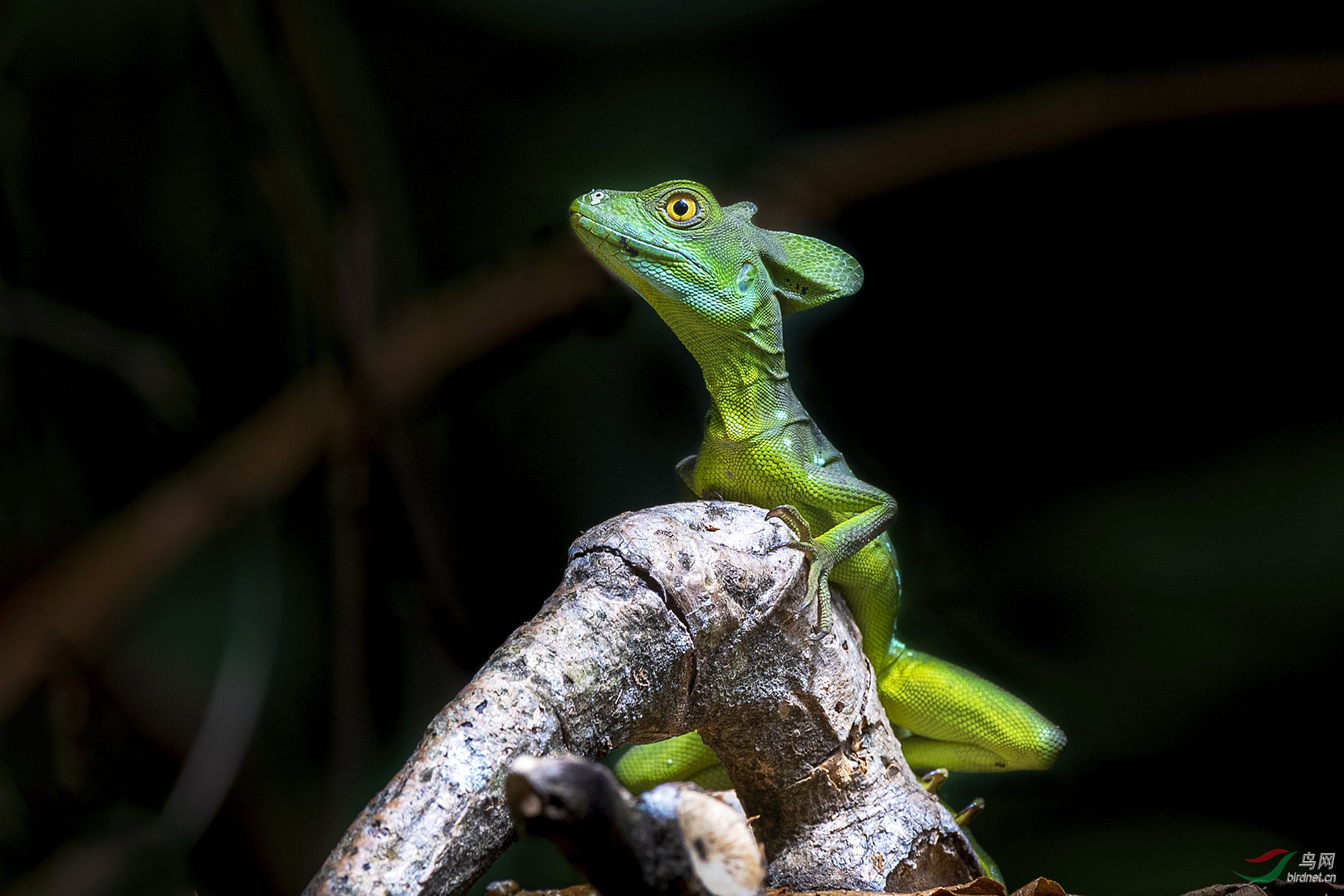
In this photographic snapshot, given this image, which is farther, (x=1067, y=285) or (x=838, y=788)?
(x=1067, y=285)

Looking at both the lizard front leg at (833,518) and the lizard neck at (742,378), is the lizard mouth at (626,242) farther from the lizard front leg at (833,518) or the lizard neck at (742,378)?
the lizard front leg at (833,518)

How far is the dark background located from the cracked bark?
1.58 metres

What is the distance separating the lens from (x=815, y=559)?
217cm

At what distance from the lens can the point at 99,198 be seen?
12.7 feet

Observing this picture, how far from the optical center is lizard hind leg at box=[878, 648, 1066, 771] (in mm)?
2777

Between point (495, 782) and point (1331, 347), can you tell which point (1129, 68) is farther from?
point (495, 782)

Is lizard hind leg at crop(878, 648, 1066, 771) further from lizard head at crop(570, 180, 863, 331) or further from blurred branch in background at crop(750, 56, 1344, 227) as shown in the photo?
blurred branch in background at crop(750, 56, 1344, 227)

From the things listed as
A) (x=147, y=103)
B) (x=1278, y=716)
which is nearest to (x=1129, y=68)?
(x=1278, y=716)

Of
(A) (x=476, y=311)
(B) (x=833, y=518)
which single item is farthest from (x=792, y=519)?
(A) (x=476, y=311)

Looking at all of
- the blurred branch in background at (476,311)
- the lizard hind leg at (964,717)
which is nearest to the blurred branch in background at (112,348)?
the blurred branch in background at (476,311)

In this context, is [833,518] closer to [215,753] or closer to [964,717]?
[964,717]

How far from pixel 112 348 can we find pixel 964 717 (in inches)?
151

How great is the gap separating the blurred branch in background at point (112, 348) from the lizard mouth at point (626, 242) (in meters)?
2.43

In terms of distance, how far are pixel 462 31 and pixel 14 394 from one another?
255cm
